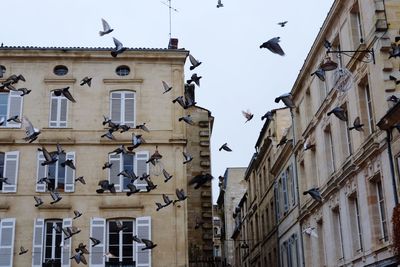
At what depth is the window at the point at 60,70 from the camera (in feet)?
91.7

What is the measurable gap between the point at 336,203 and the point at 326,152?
2.43 metres

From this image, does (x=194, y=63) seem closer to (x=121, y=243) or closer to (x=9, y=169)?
(x=121, y=243)

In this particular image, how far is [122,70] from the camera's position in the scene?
2814 cm

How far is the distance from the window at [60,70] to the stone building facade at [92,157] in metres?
0.03

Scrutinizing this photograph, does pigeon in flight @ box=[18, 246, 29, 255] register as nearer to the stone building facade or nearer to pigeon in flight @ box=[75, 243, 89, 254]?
the stone building facade

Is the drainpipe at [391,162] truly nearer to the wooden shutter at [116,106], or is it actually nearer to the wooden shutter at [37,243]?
the wooden shutter at [116,106]

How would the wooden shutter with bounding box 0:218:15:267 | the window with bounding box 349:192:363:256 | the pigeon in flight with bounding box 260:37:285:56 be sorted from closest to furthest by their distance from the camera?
the pigeon in flight with bounding box 260:37:285:56, the window with bounding box 349:192:363:256, the wooden shutter with bounding box 0:218:15:267

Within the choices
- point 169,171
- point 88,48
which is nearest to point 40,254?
point 169,171

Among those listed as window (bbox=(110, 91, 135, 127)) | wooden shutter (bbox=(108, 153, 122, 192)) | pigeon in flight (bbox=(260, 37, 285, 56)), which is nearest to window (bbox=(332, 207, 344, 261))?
wooden shutter (bbox=(108, 153, 122, 192))

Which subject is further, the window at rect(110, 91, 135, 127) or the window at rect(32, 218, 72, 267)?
the window at rect(110, 91, 135, 127)

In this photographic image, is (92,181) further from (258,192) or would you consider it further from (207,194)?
(258,192)

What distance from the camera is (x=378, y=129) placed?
747 inches

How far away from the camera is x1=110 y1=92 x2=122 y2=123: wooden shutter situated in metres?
27.4

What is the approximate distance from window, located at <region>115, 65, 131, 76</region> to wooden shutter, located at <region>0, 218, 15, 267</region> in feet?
24.9
